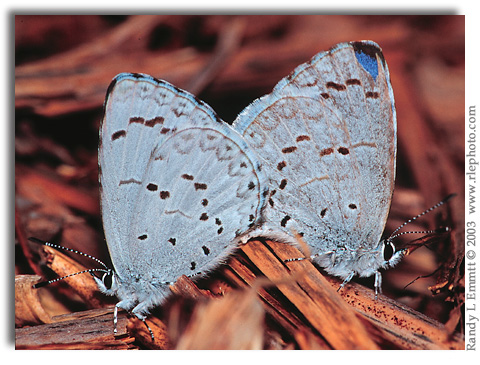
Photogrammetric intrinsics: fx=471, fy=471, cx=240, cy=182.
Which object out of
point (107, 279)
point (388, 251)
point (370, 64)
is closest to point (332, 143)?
point (370, 64)

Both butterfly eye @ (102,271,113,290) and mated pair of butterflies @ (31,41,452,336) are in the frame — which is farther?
butterfly eye @ (102,271,113,290)

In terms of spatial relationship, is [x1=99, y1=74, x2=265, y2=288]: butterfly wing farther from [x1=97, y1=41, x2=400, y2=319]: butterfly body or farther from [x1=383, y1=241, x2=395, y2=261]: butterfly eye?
[x1=383, y1=241, x2=395, y2=261]: butterfly eye

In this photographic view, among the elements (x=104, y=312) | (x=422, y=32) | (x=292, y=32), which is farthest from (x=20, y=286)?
(x=422, y=32)

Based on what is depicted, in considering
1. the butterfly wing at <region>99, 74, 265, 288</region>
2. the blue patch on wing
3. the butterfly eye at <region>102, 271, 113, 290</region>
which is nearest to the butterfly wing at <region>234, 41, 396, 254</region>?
the blue patch on wing

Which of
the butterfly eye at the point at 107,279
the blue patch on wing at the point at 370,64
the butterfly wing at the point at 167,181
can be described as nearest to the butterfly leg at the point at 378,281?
the butterfly wing at the point at 167,181

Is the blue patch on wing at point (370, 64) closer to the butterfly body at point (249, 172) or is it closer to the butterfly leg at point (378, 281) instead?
the butterfly body at point (249, 172)

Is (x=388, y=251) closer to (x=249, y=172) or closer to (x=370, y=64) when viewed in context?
(x=249, y=172)
